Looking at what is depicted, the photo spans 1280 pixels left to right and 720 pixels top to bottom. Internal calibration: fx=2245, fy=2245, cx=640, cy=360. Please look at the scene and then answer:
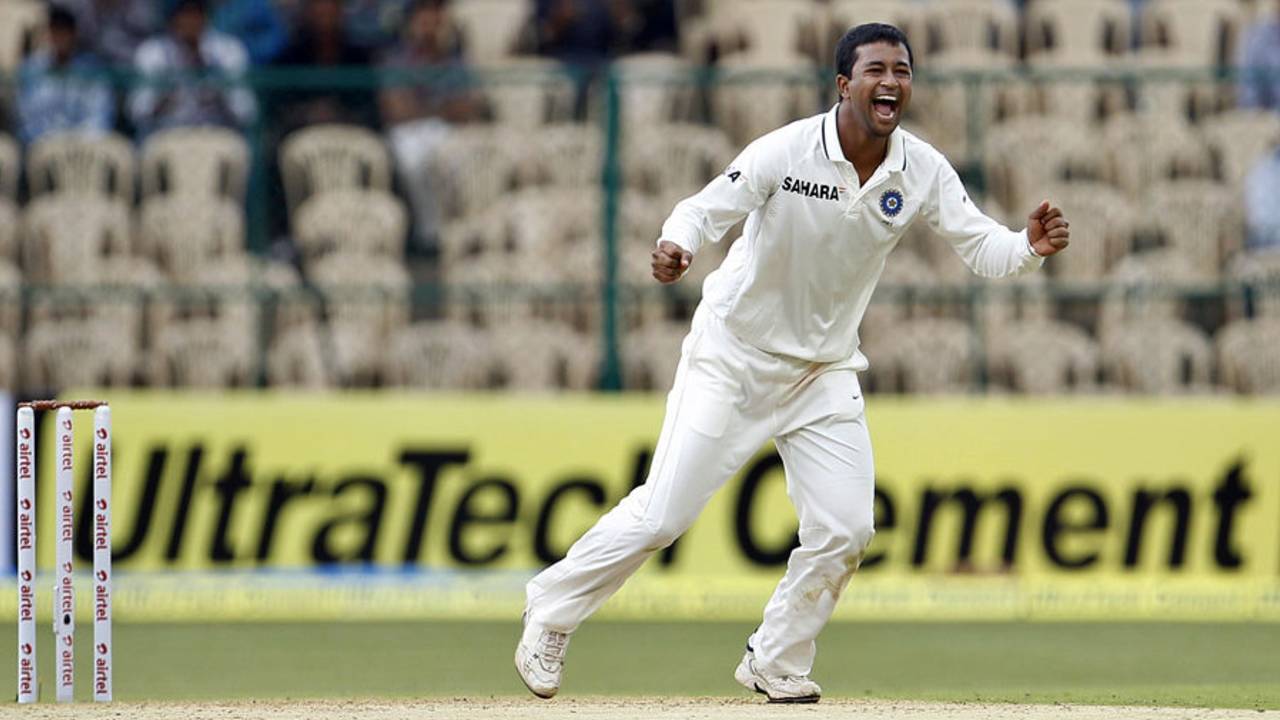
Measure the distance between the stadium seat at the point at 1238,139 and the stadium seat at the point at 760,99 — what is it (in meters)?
2.41

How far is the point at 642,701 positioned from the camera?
318 inches

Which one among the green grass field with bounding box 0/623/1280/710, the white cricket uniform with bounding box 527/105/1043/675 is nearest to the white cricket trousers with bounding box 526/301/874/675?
the white cricket uniform with bounding box 527/105/1043/675

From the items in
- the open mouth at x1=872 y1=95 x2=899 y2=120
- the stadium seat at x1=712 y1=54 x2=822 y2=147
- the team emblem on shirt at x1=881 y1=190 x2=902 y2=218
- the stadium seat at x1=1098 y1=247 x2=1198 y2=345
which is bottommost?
the stadium seat at x1=1098 y1=247 x2=1198 y2=345

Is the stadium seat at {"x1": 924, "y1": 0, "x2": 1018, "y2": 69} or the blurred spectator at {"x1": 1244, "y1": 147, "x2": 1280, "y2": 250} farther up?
the stadium seat at {"x1": 924, "y1": 0, "x2": 1018, "y2": 69}

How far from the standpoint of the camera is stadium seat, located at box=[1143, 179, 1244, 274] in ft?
Result: 43.5

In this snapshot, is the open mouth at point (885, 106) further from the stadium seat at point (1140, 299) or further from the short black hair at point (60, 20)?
the short black hair at point (60, 20)

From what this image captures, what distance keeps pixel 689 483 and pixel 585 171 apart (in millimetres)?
5943

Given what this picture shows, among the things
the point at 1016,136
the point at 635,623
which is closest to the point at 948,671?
the point at 635,623

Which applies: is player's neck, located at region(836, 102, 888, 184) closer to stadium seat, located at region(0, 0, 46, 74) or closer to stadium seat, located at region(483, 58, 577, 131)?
stadium seat, located at region(483, 58, 577, 131)

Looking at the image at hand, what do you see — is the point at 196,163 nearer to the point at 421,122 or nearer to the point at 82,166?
the point at 82,166

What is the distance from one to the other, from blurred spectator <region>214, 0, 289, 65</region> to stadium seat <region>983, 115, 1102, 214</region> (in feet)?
16.7

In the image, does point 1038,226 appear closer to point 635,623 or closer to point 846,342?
point 846,342

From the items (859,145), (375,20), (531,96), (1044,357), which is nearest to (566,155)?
(531,96)

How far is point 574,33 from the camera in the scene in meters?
15.5
